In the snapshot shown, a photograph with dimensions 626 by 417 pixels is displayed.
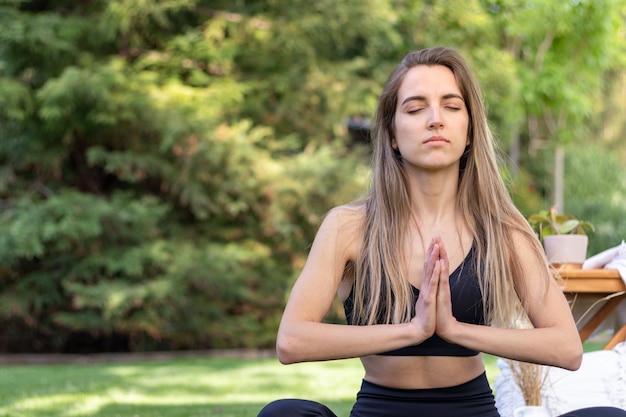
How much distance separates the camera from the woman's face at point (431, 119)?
6.70 feet

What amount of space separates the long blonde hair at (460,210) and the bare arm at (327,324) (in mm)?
48

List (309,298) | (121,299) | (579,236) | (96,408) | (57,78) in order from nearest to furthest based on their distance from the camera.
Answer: (309,298) → (579,236) → (96,408) → (121,299) → (57,78)

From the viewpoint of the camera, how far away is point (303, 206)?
9.45 meters

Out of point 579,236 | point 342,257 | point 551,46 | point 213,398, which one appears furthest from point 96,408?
point 551,46

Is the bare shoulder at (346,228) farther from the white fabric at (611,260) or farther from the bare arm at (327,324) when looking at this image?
the white fabric at (611,260)

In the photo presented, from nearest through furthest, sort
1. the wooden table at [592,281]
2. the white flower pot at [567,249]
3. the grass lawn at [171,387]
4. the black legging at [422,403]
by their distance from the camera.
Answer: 1. the black legging at [422,403]
2. the wooden table at [592,281]
3. the white flower pot at [567,249]
4. the grass lawn at [171,387]

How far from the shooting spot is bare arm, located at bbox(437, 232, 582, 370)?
73.2 inches

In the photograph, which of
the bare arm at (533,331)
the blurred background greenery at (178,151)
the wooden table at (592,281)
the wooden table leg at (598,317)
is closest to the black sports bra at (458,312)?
the bare arm at (533,331)

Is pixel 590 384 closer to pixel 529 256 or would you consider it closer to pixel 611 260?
pixel 611 260

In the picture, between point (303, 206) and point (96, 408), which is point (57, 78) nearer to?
point (303, 206)

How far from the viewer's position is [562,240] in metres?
3.36

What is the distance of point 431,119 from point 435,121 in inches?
0.5

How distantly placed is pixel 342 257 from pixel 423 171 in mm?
299

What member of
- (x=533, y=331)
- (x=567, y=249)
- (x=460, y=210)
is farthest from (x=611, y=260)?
(x=533, y=331)
